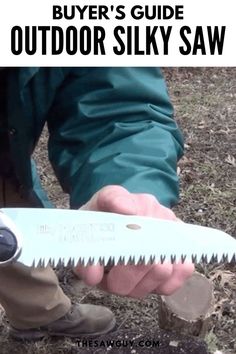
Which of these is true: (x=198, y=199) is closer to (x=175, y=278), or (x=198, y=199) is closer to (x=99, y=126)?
(x=99, y=126)

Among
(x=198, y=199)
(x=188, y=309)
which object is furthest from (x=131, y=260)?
(x=198, y=199)

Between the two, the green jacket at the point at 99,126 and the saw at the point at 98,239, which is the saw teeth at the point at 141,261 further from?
the green jacket at the point at 99,126

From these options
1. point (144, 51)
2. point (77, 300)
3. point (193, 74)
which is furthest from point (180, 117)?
point (144, 51)

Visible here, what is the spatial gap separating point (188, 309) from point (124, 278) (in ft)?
3.74

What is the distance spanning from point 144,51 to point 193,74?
10.2 feet

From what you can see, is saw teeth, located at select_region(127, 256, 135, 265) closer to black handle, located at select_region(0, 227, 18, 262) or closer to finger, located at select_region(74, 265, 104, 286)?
finger, located at select_region(74, 265, 104, 286)

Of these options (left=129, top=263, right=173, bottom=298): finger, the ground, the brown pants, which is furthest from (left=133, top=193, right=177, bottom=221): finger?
the ground

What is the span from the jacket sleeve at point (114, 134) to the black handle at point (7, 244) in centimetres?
33

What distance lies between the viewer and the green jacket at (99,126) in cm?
168

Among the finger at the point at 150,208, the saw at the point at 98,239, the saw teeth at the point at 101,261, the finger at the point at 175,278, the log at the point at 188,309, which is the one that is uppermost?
the finger at the point at 150,208

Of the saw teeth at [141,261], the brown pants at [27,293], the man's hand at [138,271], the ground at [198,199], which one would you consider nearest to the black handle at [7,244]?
the man's hand at [138,271]

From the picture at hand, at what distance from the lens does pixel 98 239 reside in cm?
142

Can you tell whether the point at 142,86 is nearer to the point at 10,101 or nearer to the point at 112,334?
the point at 10,101

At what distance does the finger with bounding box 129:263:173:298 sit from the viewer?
1388 mm
